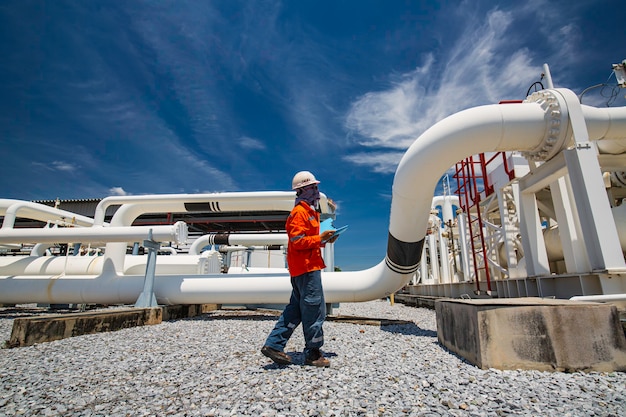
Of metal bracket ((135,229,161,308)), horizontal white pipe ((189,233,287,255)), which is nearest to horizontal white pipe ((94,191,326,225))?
metal bracket ((135,229,161,308))

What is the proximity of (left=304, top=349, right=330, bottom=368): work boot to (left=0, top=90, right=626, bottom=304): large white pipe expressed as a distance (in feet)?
7.80

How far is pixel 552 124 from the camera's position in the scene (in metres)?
3.79

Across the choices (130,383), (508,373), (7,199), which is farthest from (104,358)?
(7,199)

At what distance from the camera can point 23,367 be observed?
241 centimetres

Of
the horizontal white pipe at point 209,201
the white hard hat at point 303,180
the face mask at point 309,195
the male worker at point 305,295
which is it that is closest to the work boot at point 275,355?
the male worker at point 305,295

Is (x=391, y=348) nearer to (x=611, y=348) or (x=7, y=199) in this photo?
(x=611, y=348)

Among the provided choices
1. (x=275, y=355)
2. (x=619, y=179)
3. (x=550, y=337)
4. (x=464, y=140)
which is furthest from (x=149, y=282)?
(x=619, y=179)

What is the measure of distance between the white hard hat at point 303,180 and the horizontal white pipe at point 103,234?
3.30 meters

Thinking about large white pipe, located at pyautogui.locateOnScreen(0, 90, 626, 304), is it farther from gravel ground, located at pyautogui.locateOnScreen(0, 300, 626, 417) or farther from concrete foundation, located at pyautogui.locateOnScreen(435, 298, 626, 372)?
concrete foundation, located at pyautogui.locateOnScreen(435, 298, 626, 372)

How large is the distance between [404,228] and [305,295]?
2.29 metres

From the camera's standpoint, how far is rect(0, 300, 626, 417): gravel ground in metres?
1.56

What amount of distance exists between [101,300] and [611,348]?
6.66 metres

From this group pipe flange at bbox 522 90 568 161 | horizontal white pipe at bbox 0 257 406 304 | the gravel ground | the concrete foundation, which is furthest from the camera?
horizontal white pipe at bbox 0 257 406 304

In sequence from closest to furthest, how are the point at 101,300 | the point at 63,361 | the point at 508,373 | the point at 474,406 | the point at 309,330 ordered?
the point at 474,406, the point at 508,373, the point at 309,330, the point at 63,361, the point at 101,300
